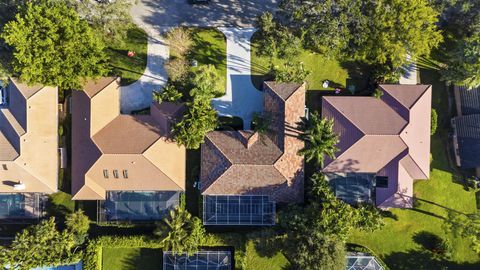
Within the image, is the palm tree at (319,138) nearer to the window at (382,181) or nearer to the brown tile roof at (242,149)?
the brown tile roof at (242,149)

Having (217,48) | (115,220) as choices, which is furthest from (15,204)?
(217,48)

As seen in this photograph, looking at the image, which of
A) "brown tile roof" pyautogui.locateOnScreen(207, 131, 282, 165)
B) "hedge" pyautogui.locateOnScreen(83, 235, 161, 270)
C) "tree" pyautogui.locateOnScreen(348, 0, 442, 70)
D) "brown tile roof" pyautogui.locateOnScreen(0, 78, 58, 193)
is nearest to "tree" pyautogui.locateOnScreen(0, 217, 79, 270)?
"hedge" pyautogui.locateOnScreen(83, 235, 161, 270)

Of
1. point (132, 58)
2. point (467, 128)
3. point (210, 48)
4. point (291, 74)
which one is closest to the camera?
point (291, 74)

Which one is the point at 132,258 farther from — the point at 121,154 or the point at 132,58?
the point at 132,58

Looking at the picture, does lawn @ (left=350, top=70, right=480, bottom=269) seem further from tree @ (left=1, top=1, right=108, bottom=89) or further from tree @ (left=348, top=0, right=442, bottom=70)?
tree @ (left=1, top=1, right=108, bottom=89)

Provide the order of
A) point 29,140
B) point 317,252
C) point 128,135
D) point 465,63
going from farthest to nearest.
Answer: point 128,135, point 29,140, point 465,63, point 317,252

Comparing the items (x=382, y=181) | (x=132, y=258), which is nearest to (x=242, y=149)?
(x=382, y=181)
